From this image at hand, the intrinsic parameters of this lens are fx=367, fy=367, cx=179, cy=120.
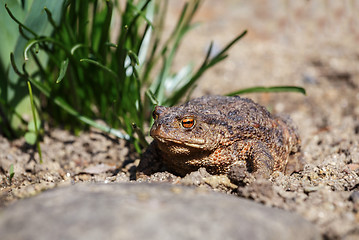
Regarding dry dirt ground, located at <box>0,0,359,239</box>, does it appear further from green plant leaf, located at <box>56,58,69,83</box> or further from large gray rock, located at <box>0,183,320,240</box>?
green plant leaf, located at <box>56,58,69,83</box>

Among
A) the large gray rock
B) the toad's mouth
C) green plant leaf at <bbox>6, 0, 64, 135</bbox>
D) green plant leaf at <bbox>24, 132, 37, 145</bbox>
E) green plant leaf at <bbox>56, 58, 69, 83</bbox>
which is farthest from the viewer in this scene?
green plant leaf at <bbox>24, 132, 37, 145</bbox>

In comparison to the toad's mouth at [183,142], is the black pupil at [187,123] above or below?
above

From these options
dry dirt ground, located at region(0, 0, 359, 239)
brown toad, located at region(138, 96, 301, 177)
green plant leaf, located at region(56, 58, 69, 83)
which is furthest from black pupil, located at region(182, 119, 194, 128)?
green plant leaf, located at region(56, 58, 69, 83)

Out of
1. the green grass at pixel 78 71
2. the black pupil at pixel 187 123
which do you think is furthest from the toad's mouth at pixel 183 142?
the green grass at pixel 78 71

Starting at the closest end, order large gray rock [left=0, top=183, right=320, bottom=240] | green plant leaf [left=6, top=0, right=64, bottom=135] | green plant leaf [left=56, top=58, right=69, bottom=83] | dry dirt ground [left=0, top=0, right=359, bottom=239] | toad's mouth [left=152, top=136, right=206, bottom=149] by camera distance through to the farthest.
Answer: large gray rock [left=0, top=183, right=320, bottom=240] < dry dirt ground [left=0, top=0, right=359, bottom=239] < toad's mouth [left=152, top=136, right=206, bottom=149] < green plant leaf [left=56, top=58, right=69, bottom=83] < green plant leaf [left=6, top=0, right=64, bottom=135]

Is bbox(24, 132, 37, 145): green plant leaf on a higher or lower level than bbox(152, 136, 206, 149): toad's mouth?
lower

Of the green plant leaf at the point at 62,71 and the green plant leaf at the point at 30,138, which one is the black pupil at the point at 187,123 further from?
the green plant leaf at the point at 30,138

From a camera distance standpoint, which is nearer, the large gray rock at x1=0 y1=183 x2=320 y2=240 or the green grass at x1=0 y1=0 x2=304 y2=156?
the large gray rock at x1=0 y1=183 x2=320 y2=240
